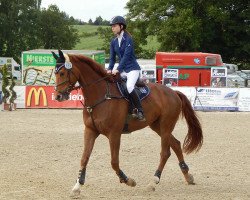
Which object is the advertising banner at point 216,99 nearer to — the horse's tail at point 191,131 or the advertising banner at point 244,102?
the advertising banner at point 244,102

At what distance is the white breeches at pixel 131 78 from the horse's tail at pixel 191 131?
1.29m

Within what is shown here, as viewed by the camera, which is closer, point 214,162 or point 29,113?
point 214,162

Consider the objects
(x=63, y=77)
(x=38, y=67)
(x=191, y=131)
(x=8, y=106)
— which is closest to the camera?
(x=63, y=77)

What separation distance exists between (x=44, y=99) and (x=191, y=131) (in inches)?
644

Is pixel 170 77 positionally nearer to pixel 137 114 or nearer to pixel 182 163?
pixel 182 163

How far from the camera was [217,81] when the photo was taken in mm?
31703

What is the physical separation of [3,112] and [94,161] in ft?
45.3

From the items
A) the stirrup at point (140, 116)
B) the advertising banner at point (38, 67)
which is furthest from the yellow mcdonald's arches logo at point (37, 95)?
the stirrup at point (140, 116)

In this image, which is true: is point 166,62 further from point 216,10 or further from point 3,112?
point 216,10

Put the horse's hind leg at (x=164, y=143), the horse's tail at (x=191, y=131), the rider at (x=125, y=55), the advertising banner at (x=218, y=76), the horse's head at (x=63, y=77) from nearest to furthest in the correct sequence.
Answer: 1. the horse's head at (x=63, y=77)
2. the rider at (x=125, y=55)
3. the horse's hind leg at (x=164, y=143)
4. the horse's tail at (x=191, y=131)
5. the advertising banner at (x=218, y=76)

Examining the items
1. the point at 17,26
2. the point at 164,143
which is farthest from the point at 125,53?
the point at 17,26

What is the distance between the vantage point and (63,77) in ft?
27.5

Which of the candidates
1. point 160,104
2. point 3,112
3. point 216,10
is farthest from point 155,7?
point 160,104

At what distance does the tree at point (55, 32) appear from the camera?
8138 centimetres
